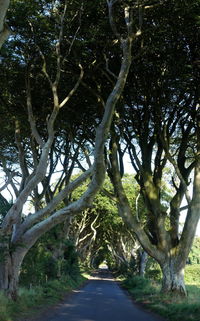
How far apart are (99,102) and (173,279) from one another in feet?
26.9

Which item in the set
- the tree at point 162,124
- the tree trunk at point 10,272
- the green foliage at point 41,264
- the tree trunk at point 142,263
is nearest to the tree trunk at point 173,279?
the tree at point 162,124

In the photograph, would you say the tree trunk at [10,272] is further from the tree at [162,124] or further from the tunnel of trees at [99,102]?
the tree at [162,124]

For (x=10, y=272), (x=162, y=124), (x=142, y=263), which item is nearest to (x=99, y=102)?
(x=162, y=124)

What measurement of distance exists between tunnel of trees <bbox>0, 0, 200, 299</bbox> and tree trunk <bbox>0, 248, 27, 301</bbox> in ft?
0.12

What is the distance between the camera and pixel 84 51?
15102 mm

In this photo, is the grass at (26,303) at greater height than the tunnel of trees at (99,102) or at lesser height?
lesser

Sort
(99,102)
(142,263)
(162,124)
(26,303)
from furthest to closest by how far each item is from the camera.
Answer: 1. (142,263)
2. (162,124)
3. (99,102)
4. (26,303)

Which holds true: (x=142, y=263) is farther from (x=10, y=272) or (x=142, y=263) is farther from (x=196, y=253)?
(x=196, y=253)

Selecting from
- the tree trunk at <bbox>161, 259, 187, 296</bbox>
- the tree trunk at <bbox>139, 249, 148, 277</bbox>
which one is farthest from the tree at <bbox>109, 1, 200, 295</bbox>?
the tree trunk at <bbox>139, 249, 148, 277</bbox>

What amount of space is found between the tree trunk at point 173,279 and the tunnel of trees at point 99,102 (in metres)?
0.04

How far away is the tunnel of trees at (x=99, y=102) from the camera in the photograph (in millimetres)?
13586

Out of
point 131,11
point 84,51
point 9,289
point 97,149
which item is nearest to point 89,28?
point 84,51

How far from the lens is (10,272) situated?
14.4 m

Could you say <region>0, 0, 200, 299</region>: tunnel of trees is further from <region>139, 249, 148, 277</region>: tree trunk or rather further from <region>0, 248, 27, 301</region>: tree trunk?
<region>139, 249, 148, 277</region>: tree trunk
